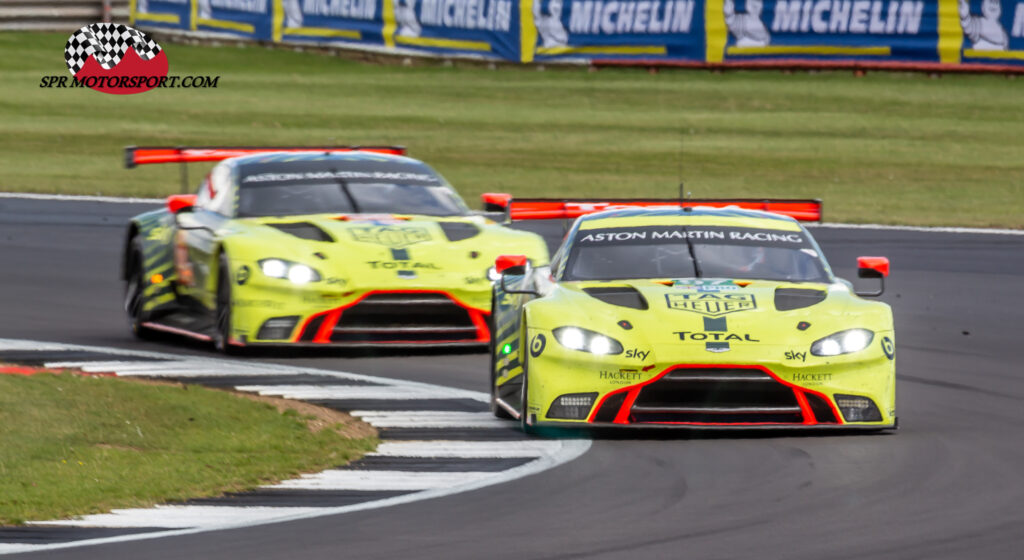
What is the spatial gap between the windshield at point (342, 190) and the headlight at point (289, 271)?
0.85 meters

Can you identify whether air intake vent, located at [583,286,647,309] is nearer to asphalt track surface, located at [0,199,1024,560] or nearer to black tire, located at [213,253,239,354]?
asphalt track surface, located at [0,199,1024,560]

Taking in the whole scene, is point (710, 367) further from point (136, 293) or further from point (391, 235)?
point (136, 293)

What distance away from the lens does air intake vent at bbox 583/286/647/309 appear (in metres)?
10.9

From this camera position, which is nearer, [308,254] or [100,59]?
[308,254]

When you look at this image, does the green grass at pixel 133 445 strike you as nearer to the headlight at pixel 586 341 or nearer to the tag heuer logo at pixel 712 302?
the headlight at pixel 586 341

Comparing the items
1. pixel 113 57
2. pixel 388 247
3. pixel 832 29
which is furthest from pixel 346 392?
pixel 113 57

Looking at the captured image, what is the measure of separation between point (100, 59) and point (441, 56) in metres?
7.73

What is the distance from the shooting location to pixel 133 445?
10.4 metres

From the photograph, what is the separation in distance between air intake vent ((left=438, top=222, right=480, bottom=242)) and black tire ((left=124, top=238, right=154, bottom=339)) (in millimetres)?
2273

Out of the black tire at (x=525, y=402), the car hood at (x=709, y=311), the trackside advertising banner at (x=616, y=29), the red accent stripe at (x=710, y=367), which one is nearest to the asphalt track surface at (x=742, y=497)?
the red accent stripe at (x=710, y=367)

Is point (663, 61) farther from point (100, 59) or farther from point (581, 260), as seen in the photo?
point (581, 260)

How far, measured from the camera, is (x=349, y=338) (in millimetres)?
14219

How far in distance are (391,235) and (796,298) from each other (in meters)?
4.23

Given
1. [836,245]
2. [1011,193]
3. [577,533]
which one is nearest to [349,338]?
[577,533]
